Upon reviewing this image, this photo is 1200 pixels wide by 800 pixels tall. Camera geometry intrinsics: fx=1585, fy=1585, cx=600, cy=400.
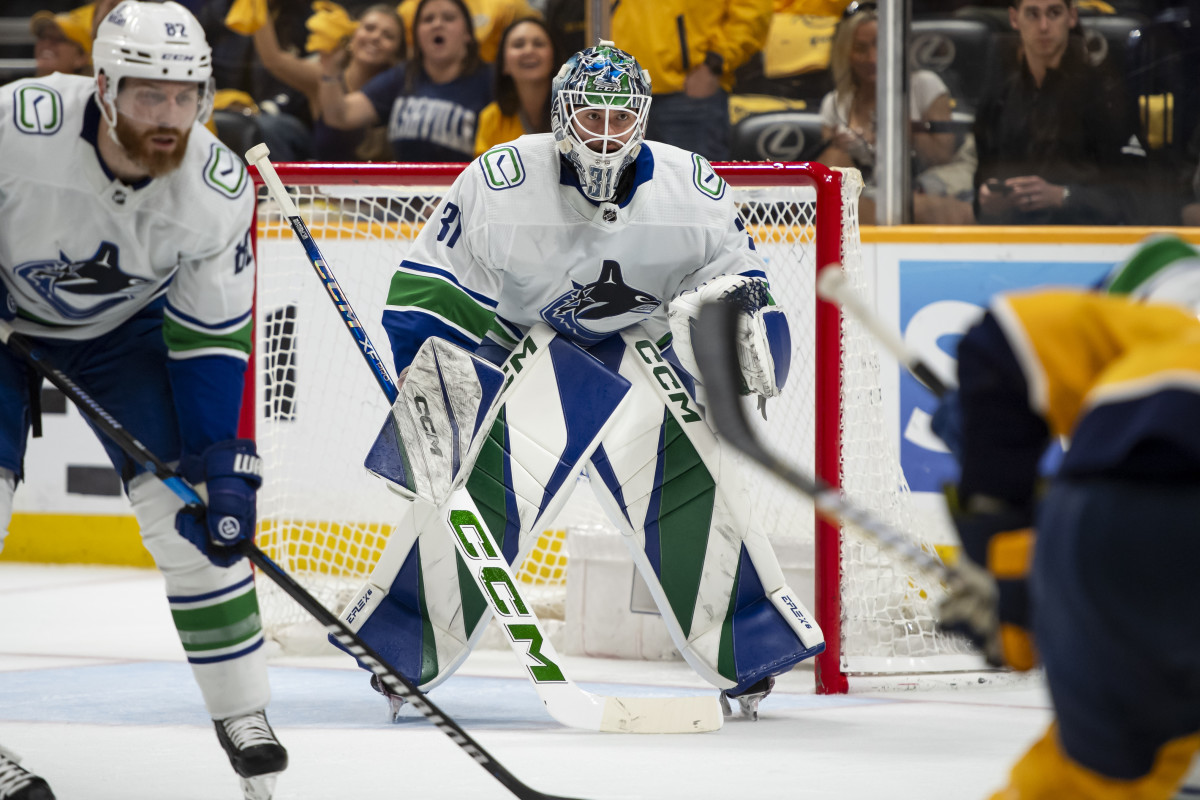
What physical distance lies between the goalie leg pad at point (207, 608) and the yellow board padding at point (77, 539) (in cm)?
302

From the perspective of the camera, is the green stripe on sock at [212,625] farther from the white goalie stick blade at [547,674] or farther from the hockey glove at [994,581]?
the hockey glove at [994,581]

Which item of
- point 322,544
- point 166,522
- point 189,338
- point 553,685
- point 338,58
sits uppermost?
point 338,58

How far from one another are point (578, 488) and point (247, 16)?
206cm

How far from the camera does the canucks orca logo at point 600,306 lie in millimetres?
3113

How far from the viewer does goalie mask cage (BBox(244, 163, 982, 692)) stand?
11.3ft

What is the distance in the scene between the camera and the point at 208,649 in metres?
2.34

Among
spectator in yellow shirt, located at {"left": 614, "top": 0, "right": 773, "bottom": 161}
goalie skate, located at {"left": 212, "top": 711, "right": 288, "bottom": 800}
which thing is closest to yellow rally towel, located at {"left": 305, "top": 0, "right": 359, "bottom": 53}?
spectator in yellow shirt, located at {"left": 614, "top": 0, "right": 773, "bottom": 161}

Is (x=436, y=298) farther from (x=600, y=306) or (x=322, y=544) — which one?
(x=322, y=544)

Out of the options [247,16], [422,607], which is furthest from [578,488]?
[247,16]

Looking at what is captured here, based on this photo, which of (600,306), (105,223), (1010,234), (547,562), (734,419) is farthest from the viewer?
(547,562)

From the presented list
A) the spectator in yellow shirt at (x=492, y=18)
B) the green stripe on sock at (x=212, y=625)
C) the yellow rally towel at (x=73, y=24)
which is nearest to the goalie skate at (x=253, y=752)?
the green stripe on sock at (x=212, y=625)

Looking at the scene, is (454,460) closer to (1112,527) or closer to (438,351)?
(438,351)

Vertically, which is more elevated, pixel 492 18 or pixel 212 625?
pixel 492 18

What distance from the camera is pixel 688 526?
3.20 meters
